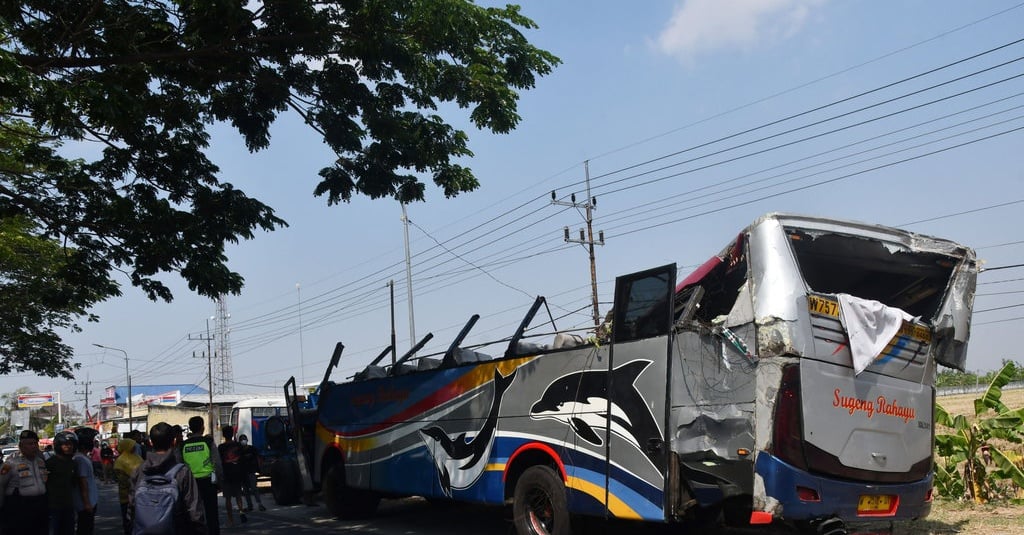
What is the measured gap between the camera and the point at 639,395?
824 centimetres

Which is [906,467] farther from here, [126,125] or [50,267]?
[50,267]

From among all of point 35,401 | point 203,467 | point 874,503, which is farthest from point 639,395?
point 35,401

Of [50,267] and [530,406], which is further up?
[50,267]

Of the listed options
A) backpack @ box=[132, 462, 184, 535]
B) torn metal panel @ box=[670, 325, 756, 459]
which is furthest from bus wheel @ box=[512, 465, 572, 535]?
backpack @ box=[132, 462, 184, 535]

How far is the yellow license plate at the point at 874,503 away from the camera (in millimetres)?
7598

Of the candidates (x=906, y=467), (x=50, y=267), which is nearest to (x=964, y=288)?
(x=906, y=467)

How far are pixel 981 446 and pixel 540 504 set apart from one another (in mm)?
6192

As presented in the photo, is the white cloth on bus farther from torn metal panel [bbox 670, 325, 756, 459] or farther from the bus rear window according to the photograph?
torn metal panel [bbox 670, 325, 756, 459]

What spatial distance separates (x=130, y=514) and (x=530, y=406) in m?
4.36

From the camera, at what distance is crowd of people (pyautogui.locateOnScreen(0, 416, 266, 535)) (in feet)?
20.2

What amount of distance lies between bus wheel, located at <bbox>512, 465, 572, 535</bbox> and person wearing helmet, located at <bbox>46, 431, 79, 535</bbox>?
16.1ft

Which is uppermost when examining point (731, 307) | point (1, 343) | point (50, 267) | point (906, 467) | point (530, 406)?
point (50, 267)

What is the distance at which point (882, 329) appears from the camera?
25.6 ft

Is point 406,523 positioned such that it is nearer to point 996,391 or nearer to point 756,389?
point 756,389
